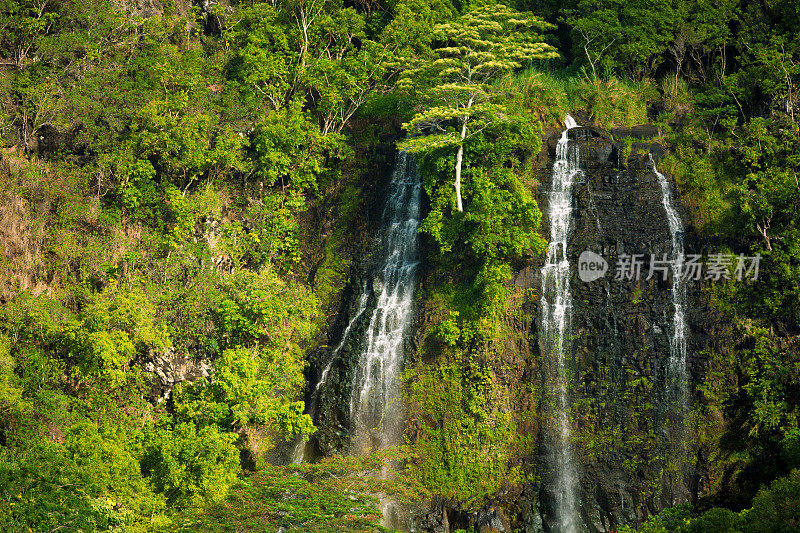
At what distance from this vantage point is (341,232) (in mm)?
23453

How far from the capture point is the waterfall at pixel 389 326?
20.0m

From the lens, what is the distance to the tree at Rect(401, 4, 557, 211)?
20.8 metres

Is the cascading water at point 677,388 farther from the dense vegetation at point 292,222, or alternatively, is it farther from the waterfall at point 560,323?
the waterfall at point 560,323

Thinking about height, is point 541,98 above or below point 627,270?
above

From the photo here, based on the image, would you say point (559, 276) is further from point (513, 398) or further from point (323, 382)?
point (323, 382)

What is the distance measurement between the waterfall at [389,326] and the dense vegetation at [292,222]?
702mm

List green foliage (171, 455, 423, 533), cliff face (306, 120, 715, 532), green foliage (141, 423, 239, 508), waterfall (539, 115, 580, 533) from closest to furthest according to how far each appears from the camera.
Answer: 1. green foliage (171, 455, 423, 533)
2. green foliage (141, 423, 239, 508)
3. cliff face (306, 120, 715, 532)
4. waterfall (539, 115, 580, 533)

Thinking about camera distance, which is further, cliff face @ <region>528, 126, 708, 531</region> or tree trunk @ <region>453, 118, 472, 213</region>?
tree trunk @ <region>453, 118, 472, 213</region>

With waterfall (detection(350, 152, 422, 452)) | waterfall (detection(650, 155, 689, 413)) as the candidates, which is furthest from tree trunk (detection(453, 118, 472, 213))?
waterfall (detection(650, 155, 689, 413))

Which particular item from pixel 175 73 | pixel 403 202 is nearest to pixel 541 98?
pixel 403 202

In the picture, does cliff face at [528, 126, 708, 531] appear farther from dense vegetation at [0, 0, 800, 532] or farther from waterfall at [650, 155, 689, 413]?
dense vegetation at [0, 0, 800, 532]

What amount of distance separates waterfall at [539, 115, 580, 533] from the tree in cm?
244

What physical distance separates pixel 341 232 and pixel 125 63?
8137 mm

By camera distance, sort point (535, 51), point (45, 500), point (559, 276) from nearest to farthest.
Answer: point (45, 500)
point (559, 276)
point (535, 51)
